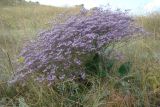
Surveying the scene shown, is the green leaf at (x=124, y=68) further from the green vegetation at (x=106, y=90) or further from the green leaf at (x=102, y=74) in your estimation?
the green leaf at (x=102, y=74)

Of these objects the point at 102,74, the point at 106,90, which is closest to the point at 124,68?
the point at 102,74

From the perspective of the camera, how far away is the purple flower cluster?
3.84m

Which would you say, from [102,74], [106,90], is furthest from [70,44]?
[106,90]

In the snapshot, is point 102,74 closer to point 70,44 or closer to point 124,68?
point 124,68

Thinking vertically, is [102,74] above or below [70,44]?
below

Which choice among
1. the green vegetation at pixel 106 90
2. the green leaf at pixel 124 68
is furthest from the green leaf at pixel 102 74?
the green leaf at pixel 124 68

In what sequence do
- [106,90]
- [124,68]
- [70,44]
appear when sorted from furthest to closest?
1. [124,68]
2. [70,44]
3. [106,90]

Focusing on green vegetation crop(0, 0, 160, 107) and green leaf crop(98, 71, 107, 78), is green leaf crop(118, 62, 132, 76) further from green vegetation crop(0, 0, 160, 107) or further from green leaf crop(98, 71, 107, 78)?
green leaf crop(98, 71, 107, 78)

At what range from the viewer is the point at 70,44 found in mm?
3877

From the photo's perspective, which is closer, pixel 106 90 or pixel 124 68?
pixel 106 90

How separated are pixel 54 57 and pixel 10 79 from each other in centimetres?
57

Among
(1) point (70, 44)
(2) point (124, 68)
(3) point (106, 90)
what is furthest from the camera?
(2) point (124, 68)

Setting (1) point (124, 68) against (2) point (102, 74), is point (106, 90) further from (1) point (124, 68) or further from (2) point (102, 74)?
(1) point (124, 68)

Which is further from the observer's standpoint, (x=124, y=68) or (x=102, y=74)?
(x=124, y=68)
